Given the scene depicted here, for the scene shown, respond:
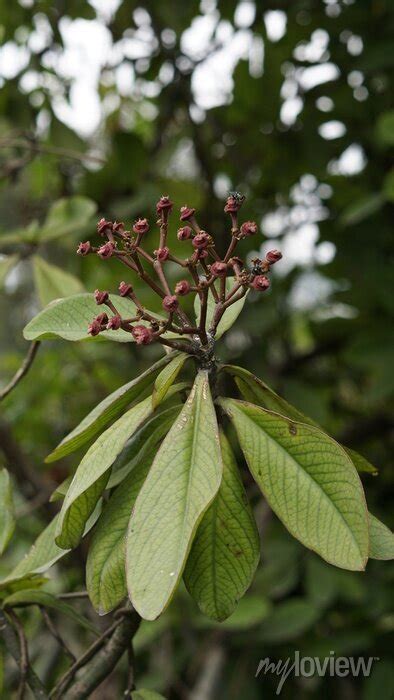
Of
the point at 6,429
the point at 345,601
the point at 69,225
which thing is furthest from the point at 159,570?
the point at 345,601

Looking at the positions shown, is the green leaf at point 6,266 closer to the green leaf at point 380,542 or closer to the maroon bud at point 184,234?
the maroon bud at point 184,234

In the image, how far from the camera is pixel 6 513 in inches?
29.4

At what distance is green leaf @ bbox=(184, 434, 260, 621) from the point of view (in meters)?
0.58

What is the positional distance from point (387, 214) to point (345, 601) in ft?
2.54

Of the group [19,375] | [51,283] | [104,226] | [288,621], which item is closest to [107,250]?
[104,226]

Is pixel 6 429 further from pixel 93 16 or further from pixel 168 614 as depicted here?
pixel 93 16

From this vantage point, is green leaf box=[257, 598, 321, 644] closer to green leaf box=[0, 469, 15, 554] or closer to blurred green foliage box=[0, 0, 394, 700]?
blurred green foliage box=[0, 0, 394, 700]

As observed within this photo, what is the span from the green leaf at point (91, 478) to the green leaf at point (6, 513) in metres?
0.18

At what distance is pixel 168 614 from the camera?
1.37 meters

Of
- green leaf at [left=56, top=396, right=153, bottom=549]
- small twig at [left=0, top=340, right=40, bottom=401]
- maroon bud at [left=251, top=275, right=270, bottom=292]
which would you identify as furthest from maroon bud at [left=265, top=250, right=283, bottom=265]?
small twig at [left=0, top=340, right=40, bottom=401]

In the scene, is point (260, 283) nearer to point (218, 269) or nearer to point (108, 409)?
point (218, 269)

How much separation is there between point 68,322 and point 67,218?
0.50 meters

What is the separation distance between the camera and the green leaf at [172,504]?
1.64 ft

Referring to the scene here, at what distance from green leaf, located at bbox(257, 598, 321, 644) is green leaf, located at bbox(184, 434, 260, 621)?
0.84 metres
